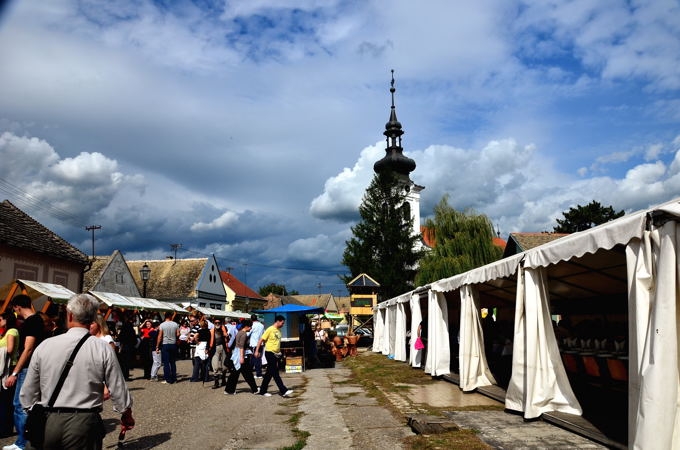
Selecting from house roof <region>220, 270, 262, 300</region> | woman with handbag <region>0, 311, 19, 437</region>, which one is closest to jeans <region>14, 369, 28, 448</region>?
woman with handbag <region>0, 311, 19, 437</region>

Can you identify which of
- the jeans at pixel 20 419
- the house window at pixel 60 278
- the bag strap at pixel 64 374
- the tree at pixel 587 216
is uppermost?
the tree at pixel 587 216

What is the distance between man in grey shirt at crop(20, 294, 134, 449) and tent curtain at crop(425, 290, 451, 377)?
1142 cm

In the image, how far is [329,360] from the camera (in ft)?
66.8

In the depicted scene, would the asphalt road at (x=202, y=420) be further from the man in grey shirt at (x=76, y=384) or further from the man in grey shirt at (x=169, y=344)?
the man in grey shirt at (x=76, y=384)

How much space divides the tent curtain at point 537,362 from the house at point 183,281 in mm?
44865

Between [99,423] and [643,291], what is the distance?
4931mm

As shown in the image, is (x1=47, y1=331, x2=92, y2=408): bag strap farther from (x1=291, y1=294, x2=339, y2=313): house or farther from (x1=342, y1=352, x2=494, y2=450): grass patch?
(x1=291, y1=294, x2=339, y2=313): house

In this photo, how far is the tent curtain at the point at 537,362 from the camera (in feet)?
25.7

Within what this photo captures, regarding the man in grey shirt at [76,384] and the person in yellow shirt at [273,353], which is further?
the person in yellow shirt at [273,353]

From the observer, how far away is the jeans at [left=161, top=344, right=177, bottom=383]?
1401 cm

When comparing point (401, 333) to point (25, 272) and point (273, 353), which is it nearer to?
point (273, 353)

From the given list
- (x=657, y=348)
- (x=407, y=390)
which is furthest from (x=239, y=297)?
(x=657, y=348)

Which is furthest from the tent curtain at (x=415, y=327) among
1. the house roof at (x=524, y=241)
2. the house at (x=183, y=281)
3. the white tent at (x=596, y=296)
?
the house at (x=183, y=281)

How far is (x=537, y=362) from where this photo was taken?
799 centimetres
